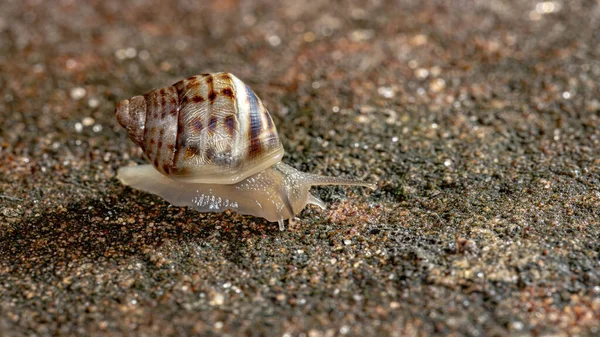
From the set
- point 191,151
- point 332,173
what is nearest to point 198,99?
point 191,151

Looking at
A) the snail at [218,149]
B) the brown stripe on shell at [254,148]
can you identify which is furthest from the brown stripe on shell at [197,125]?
the brown stripe on shell at [254,148]

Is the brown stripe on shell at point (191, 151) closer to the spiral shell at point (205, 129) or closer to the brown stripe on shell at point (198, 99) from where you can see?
the spiral shell at point (205, 129)

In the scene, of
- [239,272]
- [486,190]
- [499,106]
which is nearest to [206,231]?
[239,272]

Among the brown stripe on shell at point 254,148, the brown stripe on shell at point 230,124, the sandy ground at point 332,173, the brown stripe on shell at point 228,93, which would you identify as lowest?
the sandy ground at point 332,173

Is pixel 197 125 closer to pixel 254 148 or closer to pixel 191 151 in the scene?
pixel 191 151

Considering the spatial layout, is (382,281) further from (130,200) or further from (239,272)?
(130,200)

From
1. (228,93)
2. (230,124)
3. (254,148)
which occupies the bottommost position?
(254,148)
